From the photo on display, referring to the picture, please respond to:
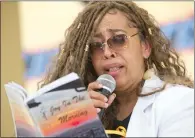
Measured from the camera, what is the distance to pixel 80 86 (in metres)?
1.38

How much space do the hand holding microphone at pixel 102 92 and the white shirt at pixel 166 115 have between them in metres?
0.17

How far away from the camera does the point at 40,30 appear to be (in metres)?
5.93

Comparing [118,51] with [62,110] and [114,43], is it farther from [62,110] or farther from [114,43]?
[62,110]

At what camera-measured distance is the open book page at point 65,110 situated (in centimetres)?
137

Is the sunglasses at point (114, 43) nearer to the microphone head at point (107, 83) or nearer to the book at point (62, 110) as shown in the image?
the microphone head at point (107, 83)

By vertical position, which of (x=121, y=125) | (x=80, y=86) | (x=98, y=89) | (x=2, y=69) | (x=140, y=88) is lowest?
(x=2, y=69)

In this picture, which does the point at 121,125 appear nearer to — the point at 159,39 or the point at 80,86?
the point at 159,39

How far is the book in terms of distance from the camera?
1.37 metres

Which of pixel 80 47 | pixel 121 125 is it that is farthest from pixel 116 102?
pixel 80 47

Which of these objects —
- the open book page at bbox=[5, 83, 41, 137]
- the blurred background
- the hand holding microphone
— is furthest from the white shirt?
the blurred background

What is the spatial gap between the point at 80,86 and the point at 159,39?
1.03 meters

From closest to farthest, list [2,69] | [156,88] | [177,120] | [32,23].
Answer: [177,120]
[156,88]
[2,69]
[32,23]

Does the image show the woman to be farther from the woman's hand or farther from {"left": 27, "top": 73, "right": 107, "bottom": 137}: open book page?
{"left": 27, "top": 73, "right": 107, "bottom": 137}: open book page

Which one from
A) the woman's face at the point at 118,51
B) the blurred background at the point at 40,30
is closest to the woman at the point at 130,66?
the woman's face at the point at 118,51
